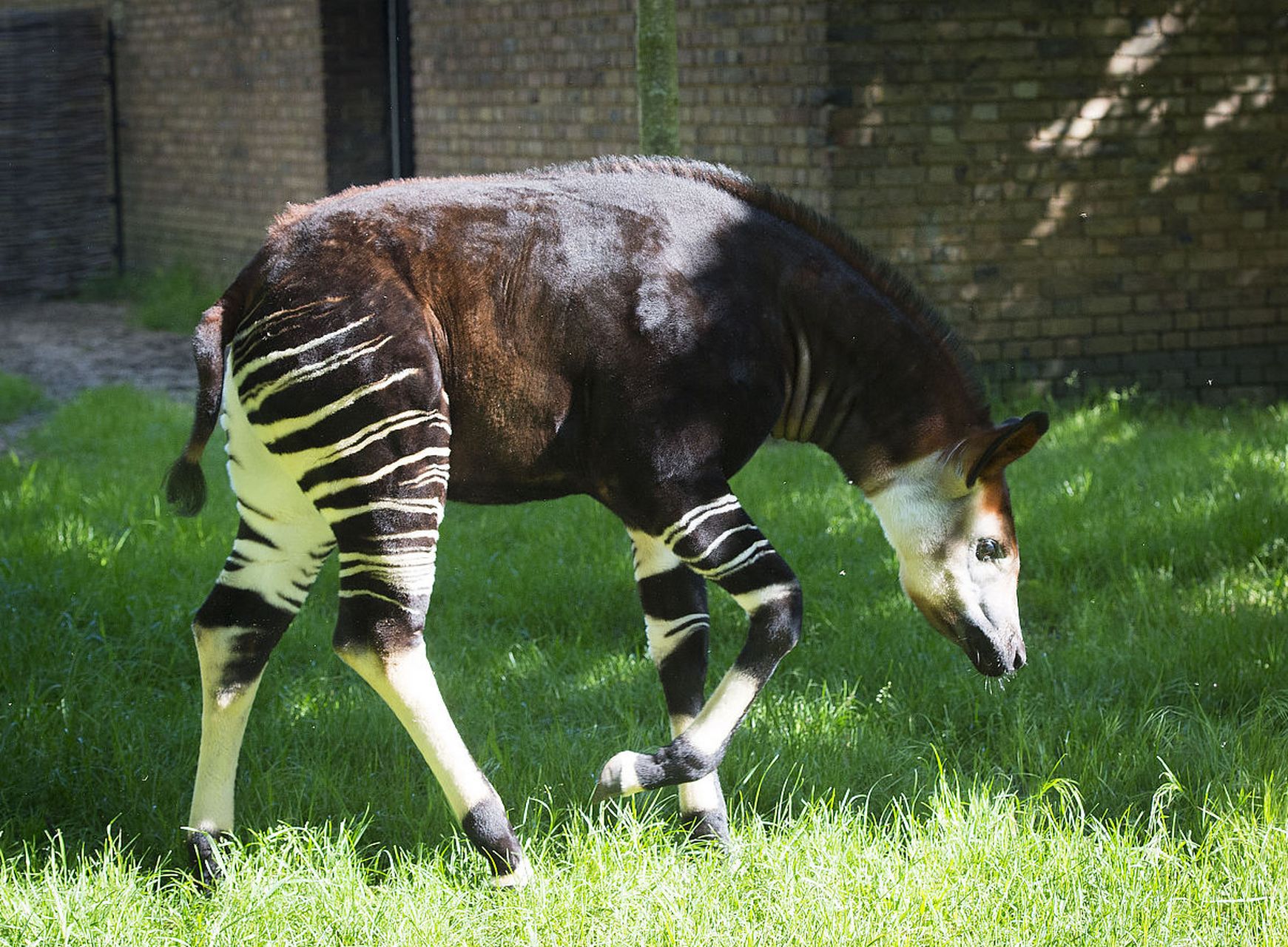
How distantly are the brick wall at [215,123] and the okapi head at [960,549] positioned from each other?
935 centimetres

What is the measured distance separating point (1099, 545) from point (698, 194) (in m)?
2.82

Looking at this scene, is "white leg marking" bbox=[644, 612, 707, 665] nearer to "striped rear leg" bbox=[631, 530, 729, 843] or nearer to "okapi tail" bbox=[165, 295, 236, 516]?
"striped rear leg" bbox=[631, 530, 729, 843]

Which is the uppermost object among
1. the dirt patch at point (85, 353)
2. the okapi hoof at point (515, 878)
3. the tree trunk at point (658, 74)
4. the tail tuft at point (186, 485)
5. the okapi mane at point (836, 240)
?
the tree trunk at point (658, 74)

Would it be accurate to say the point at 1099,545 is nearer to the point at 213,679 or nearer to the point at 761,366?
the point at 761,366

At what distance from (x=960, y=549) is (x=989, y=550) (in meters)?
0.07

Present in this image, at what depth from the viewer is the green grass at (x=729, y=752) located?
3.11 metres

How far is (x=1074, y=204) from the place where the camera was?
→ 838 cm

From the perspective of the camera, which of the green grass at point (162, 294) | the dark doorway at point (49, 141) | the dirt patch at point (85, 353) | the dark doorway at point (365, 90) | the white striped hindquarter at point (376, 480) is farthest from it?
the dark doorway at point (49, 141)

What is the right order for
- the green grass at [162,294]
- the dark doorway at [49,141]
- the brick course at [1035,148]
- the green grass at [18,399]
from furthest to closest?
the dark doorway at [49,141]
the green grass at [162,294]
the green grass at [18,399]
the brick course at [1035,148]

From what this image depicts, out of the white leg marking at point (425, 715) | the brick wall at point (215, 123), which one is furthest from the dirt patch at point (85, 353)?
the white leg marking at point (425, 715)

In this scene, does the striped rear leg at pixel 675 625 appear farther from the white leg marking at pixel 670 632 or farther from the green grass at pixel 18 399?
the green grass at pixel 18 399

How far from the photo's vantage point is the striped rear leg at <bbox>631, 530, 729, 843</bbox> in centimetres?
362

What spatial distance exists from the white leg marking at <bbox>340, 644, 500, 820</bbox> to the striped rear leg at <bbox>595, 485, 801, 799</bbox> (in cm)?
31

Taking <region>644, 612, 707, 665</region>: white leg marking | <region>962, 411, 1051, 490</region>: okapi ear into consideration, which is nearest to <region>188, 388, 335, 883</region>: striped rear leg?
<region>644, 612, 707, 665</region>: white leg marking
